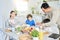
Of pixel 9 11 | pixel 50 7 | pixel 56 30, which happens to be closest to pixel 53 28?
pixel 56 30

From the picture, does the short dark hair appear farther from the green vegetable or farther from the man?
the green vegetable

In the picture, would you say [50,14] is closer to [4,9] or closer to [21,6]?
[21,6]

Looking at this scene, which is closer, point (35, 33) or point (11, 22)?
point (35, 33)

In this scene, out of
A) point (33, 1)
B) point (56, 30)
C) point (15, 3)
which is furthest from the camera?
point (15, 3)

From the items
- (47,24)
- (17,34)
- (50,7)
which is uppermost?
(50,7)

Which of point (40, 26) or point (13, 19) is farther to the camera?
point (13, 19)

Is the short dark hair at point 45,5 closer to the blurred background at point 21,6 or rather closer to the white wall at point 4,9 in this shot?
the blurred background at point 21,6

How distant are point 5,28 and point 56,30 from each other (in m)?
0.45

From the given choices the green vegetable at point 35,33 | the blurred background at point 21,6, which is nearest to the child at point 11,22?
the blurred background at point 21,6

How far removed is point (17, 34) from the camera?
102cm

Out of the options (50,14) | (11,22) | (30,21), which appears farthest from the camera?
(11,22)

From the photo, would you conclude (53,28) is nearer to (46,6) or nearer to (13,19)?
(46,6)

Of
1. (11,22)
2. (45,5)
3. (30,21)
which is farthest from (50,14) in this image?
(11,22)

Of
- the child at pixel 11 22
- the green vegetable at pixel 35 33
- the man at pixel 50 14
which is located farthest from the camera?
the child at pixel 11 22
